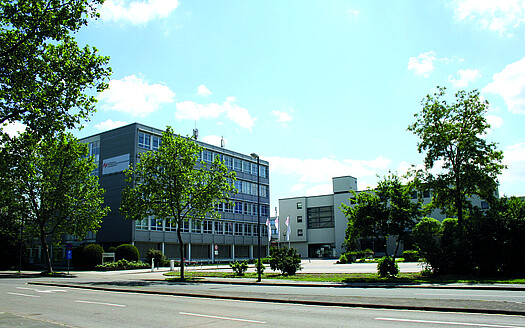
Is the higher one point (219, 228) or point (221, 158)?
point (221, 158)

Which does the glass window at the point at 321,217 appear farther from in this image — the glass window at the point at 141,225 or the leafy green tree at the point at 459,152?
the leafy green tree at the point at 459,152

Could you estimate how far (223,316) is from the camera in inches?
445

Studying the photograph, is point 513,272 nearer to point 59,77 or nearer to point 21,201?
point 59,77

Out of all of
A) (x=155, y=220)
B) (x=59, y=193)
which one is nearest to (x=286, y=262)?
(x=59, y=193)

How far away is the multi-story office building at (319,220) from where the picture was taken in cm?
8738

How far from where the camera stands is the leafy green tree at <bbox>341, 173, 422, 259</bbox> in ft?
85.3

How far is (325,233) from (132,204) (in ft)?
211

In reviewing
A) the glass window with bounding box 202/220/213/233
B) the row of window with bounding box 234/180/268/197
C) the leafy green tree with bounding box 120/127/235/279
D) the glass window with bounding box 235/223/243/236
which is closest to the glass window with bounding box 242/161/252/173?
the row of window with bounding box 234/180/268/197

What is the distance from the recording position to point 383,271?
25.5m

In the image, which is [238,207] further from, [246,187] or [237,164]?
[237,164]

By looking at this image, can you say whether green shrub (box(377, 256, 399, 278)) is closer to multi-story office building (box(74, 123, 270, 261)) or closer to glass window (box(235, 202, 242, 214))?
multi-story office building (box(74, 123, 270, 261))

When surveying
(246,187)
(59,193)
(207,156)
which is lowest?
(59,193)

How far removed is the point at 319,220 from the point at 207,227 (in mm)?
33064

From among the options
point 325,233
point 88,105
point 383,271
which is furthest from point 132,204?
point 325,233
